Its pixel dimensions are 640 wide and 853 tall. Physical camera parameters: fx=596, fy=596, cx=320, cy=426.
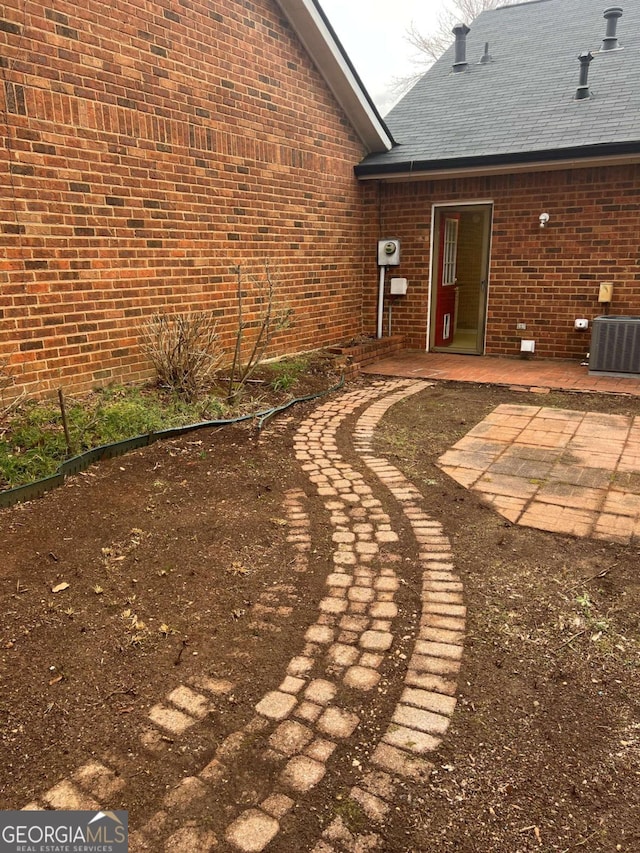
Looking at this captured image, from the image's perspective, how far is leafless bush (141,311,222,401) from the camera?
594 centimetres

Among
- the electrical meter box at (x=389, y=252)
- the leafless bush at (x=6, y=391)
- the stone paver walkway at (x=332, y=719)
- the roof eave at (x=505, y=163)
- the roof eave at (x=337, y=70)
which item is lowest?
the stone paver walkway at (x=332, y=719)

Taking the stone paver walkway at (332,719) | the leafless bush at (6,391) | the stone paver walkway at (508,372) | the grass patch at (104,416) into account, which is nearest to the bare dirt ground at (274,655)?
the stone paver walkway at (332,719)

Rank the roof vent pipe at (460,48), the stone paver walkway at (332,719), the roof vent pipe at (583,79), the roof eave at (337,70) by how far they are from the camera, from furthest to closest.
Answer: the roof vent pipe at (460,48) < the roof vent pipe at (583,79) < the roof eave at (337,70) < the stone paver walkway at (332,719)

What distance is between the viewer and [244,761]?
2027 mm

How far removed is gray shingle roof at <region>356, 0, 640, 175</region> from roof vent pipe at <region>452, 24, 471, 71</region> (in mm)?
182

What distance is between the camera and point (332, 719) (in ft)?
7.25

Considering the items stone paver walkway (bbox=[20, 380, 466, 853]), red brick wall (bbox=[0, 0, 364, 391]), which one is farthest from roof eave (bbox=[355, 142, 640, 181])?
stone paver walkway (bbox=[20, 380, 466, 853])

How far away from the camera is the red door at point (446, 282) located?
10.4m

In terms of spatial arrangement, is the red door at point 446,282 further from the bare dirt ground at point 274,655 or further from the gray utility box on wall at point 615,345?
the bare dirt ground at point 274,655

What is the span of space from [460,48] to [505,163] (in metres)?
5.10

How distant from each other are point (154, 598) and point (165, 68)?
5584mm

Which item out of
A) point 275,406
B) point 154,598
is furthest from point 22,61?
point 154,598

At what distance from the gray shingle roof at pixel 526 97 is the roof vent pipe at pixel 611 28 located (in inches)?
7.6

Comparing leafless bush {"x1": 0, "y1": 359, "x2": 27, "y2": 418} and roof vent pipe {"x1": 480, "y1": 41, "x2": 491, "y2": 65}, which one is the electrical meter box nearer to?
roof vent pipe {"x1": 480, "y1": 41, "x2": 491, "y2": 65}
